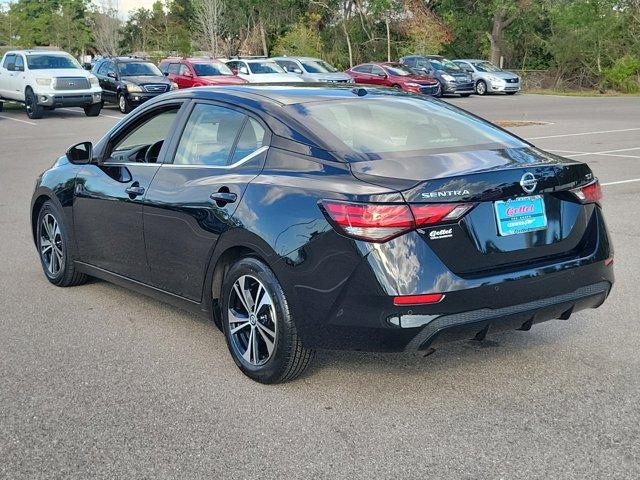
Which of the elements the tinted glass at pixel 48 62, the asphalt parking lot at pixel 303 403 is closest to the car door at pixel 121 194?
the asphalt parking lot at pixel 303 403

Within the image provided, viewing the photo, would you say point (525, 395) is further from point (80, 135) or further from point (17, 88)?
point (17, 88)

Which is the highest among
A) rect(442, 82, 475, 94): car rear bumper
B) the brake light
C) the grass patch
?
the brake light

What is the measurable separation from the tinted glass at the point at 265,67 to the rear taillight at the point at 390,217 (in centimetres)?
2963

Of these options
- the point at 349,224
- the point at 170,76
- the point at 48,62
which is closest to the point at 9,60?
the point at 48,62

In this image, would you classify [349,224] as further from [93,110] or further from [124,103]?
[124,103]

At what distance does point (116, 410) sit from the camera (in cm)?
429

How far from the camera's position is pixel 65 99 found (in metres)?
25.4

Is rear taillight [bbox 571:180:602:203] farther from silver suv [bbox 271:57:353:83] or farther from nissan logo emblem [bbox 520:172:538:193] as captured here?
silver suv [bbox 271:57:353:83]

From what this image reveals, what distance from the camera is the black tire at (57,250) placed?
6504 millimetres

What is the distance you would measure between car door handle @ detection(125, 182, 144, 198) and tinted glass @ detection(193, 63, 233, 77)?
25.4 meters

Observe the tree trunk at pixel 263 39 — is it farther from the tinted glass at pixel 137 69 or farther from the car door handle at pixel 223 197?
the car door handle at pixel 223 197

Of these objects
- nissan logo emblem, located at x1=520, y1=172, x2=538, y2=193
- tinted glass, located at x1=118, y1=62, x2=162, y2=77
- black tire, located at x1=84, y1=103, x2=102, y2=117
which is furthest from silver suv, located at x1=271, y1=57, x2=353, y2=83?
nissan logo emblem, located at x1=520, y1=172, x2=538, y2=193

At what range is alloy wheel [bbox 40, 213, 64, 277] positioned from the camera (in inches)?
264

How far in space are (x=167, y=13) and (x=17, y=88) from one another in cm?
5828
